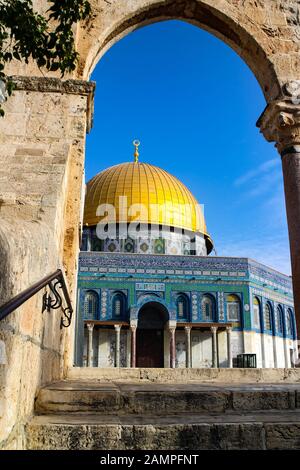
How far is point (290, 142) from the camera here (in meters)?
5.42

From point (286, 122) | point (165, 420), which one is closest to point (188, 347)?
point (286, 122)

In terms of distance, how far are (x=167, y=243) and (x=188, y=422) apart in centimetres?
2324

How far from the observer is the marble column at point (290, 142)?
5154 millimetres

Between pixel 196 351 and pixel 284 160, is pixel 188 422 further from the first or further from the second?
pixel 196 351

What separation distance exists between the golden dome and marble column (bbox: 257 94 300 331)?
1978cm

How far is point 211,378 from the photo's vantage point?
4.55 m

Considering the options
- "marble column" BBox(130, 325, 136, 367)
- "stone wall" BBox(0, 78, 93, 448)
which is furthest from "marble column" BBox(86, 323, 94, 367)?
"stone wall" BBox(0, 78, 93, 448)

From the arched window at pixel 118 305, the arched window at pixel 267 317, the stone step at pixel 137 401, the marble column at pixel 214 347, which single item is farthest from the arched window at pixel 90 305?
the stone step at pixel 137 401

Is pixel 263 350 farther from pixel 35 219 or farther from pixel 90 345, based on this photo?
pixel 35 219

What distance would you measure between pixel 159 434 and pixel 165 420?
0.50ft

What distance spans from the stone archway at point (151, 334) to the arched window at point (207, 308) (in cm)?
177

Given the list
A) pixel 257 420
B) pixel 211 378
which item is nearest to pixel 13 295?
pixel 257 420

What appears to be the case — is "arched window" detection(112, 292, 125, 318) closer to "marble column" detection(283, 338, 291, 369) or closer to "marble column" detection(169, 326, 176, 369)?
"marble column" detection(169, 326, 176, 369)
